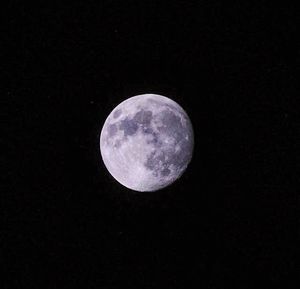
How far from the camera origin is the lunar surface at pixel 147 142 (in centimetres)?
326

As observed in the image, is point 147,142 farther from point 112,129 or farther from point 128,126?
point 112,129

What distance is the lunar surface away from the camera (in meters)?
3.26

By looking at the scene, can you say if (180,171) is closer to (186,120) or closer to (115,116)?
(186,120)

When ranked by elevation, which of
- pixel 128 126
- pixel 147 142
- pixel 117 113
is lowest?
pixel 147 142

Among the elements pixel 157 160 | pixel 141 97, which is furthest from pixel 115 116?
pixel 157 160

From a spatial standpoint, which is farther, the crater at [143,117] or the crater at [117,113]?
the crater at [117,113]

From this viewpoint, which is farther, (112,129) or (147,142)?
(112,129)

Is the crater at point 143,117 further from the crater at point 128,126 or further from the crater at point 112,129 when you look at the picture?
the crater at point 112,129

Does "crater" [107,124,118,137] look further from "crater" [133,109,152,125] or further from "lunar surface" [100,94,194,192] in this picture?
"crater" [133,109,152,125]

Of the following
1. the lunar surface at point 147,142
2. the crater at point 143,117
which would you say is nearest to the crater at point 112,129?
the lunar surface at point 147,142

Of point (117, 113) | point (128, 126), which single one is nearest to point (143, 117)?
point (128, 126)

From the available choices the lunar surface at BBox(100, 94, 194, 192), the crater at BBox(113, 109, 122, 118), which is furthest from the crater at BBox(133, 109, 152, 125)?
the crater at BBox(113, 109, 122, 118)

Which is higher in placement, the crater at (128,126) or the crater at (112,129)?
the crater at (112,129)

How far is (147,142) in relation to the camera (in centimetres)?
324
